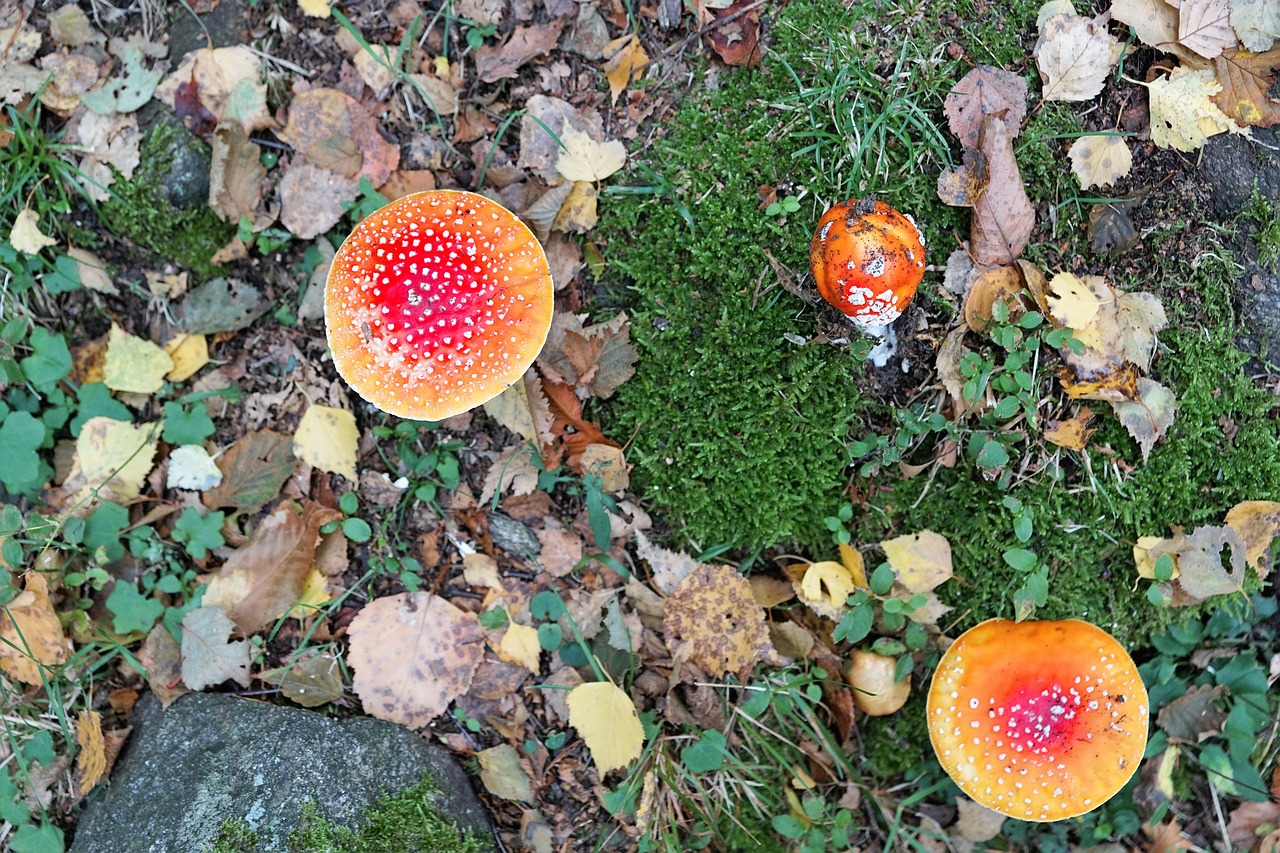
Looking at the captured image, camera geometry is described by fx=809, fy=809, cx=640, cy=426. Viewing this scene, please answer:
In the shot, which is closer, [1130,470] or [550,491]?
[1130,470]

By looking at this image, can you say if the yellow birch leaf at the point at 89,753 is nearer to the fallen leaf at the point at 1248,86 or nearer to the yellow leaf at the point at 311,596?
the yellow leaf at the point at 311,596

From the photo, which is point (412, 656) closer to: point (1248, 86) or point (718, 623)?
point (718, 623)

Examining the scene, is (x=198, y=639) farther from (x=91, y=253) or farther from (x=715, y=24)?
(x=715, y=24)

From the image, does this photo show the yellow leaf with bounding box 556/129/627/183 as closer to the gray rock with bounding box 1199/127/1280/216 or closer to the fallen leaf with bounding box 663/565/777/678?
the fallen leaf with bounding box 663/565/777/678

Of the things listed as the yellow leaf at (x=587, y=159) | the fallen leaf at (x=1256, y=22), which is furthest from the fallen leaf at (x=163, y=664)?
the fallen leaf at (x=1256, y=22)

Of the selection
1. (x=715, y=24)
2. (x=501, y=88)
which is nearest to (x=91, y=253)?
(x=501, y=88)

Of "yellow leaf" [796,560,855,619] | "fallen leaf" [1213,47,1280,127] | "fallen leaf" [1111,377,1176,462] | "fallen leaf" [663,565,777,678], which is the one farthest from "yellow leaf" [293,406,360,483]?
"fallen leaf" [1213,47,1280,127]

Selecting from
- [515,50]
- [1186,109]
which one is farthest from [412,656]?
[1186,109]
